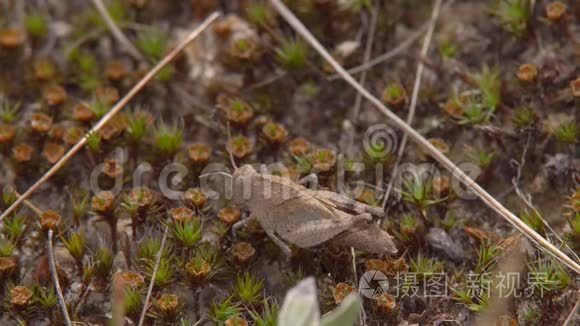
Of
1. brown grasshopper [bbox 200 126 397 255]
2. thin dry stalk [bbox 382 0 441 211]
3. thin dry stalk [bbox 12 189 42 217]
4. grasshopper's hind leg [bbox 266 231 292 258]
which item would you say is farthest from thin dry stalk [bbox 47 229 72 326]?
thin dry stalk [bbox 382 0 441 211]

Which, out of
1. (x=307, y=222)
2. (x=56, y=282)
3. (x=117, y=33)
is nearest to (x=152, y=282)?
(x=56, y=282)

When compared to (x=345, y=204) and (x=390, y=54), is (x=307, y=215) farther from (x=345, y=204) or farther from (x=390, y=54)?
(x=390, y=54)

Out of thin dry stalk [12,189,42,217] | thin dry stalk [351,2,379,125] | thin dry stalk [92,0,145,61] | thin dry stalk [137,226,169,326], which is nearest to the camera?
thin dry stalk [137,226,169,326]

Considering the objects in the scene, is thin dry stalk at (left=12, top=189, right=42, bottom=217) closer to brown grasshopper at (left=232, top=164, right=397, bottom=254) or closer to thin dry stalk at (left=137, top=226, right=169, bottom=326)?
thin dry stalk at (left=137, top=226, right=169, bottom=326)

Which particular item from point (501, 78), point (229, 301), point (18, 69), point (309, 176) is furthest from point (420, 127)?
point (18, 69)

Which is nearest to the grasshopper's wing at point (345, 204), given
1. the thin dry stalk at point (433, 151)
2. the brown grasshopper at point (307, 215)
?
the brown grasshopper at point (307, 215)

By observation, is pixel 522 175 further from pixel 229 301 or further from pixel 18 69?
pixel 18 69

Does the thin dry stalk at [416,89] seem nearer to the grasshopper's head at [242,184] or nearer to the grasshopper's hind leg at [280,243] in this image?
the grasshopper's hind leg at [280,243]
